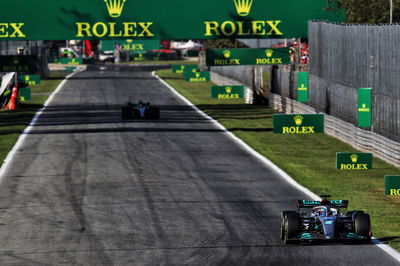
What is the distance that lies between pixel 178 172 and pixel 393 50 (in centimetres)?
971

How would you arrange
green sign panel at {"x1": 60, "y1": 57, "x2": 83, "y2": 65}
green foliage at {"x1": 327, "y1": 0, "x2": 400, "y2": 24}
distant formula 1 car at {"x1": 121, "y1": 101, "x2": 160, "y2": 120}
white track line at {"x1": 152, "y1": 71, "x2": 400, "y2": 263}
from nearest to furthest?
white track line at {"x1": 152, "y1": 71, "x2": 400, "y2": 263} → distant formula 1 car at {"x1": 121, "y1": 101, "x2": 160, "y2": 120} → green foliage at {"x1": 327, "y1": 0, "x2": 400, "y2": 24} → green sign panel at {"x1": 60, "y1": 57, "x2": 83, "y2": 65}

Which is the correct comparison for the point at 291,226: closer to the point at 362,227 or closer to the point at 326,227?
the point at 326,227

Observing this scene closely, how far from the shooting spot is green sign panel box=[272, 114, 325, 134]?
35.7m

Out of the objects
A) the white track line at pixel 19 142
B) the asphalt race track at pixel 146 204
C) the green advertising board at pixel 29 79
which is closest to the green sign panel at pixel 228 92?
the white track line at pixel 19 142

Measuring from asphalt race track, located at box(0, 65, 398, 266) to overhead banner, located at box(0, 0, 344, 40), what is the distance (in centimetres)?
805

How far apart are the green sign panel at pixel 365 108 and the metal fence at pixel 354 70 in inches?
12.2

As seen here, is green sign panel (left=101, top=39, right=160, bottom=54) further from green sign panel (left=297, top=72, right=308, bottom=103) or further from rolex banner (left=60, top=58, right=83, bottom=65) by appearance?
green sign panel (left=297, top=72, right=308, bottom=103)

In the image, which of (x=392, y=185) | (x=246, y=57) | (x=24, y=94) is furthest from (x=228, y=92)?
(x=392, y=185)

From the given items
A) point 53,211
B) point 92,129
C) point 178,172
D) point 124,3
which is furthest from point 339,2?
point 53,211

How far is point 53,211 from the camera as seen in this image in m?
22.2

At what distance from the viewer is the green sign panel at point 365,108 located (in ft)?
115

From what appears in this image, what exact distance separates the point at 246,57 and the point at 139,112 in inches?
317

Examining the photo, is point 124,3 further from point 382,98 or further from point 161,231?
point 161,231

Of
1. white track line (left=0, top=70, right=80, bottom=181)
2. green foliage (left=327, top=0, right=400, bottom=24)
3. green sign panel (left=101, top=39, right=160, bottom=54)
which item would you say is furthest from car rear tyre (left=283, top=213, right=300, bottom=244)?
green sign panel (left=101, top=39, right=160, bottom=54)
